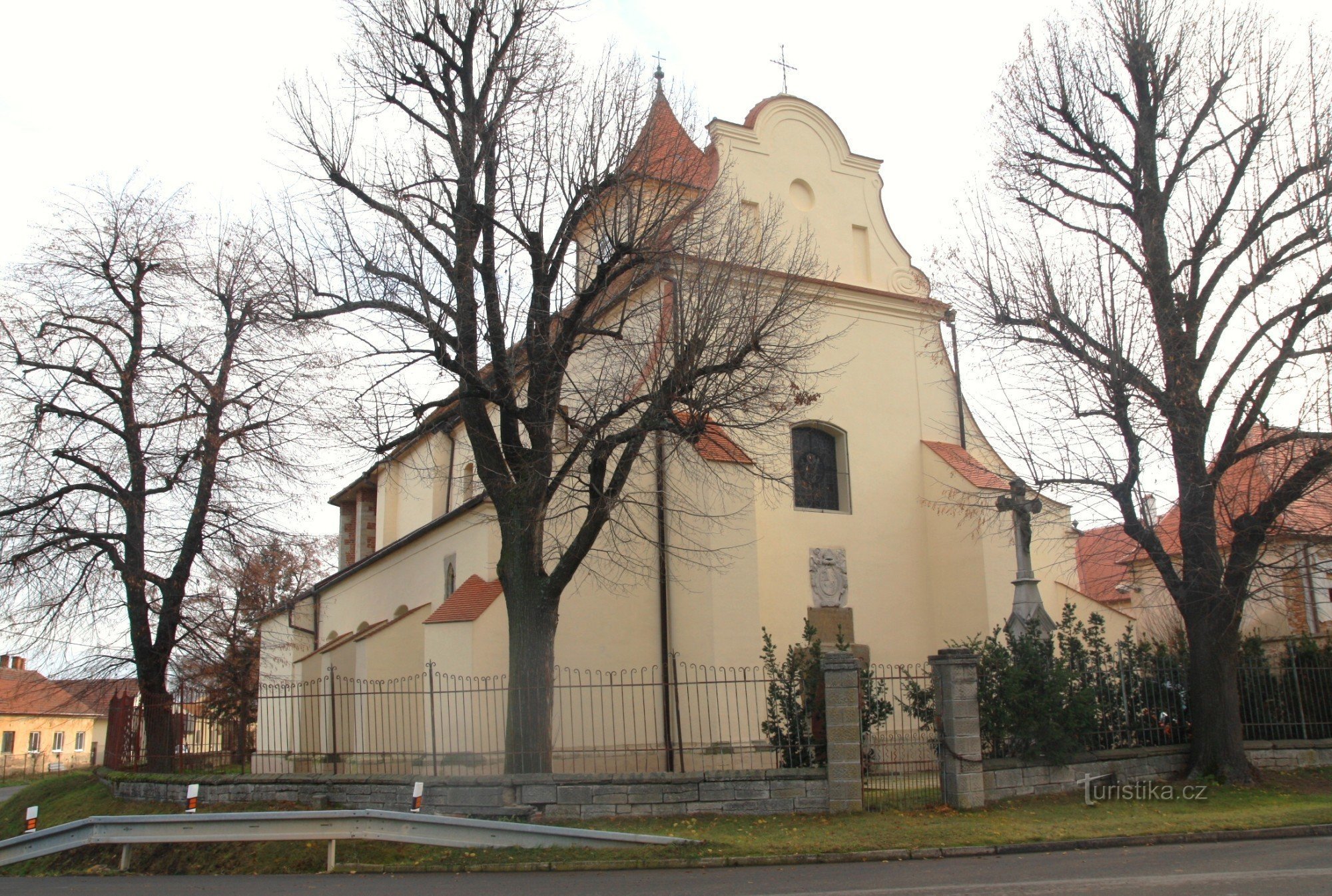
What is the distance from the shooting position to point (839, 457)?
61.1 ft

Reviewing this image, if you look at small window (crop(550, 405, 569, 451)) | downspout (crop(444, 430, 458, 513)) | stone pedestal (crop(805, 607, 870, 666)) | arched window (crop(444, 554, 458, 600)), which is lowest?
stone pedestal (crop(805, 607, 870, 666))

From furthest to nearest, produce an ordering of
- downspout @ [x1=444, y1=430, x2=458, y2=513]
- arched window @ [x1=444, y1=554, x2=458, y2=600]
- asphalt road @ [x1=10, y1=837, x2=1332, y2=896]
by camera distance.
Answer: downspout @ [x1=444, y1=430, x2=458, y2=513] → arched window @ [x1=444, y1=554, x2=458, y2=600] → asphalt road @ [x1=10, y1=837, x2=1332, y2=896]

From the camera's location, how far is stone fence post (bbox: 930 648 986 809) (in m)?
12.0

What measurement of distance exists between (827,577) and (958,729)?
5702 millimetres

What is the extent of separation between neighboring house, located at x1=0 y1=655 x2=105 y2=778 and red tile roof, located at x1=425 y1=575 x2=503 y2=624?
39.2 metres

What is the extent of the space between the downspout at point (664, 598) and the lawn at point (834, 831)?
3.88 metres

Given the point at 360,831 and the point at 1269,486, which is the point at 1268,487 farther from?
the point at 360,831

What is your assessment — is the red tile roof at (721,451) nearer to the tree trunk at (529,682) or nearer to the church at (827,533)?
the church at (827,533)

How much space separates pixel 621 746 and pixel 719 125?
10.6 meters

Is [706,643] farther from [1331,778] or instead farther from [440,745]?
[1331,778]

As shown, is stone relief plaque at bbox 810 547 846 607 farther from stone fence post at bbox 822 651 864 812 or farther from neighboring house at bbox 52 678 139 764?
neighboring house at bbox 52 678 139 764

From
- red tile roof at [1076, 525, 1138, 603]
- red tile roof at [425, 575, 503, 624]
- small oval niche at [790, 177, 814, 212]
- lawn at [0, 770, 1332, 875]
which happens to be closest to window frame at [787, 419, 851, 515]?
small oval niche at [790, 177, 814, 212]

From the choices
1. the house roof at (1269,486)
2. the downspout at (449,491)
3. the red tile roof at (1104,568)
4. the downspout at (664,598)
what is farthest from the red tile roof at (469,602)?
the red tile roof at (1104,568)

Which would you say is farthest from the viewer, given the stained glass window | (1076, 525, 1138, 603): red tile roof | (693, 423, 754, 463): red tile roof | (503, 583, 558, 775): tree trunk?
(1076, 525, 1138, 603): red tile roof
